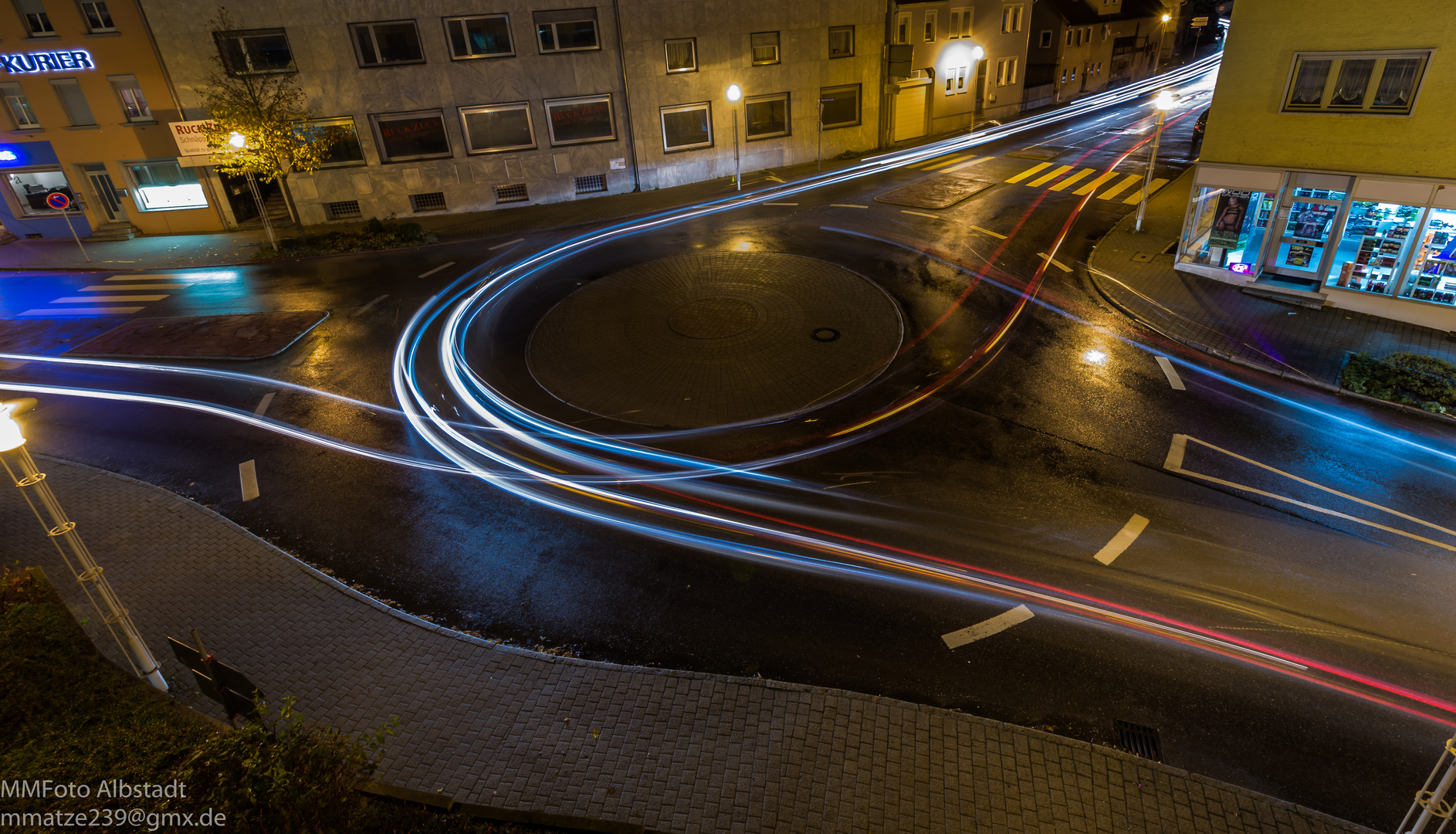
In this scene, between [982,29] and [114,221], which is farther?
[982,29]

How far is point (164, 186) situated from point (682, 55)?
21989mm

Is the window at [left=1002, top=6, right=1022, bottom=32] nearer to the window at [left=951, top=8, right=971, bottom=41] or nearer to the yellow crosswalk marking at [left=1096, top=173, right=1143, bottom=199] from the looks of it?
the window at [left=951, top=8, right=971, bottom=41]

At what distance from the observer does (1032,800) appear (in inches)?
259

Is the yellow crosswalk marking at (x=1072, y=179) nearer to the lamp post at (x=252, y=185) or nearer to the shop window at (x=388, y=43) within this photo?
the shop window at (x=388, y=43)

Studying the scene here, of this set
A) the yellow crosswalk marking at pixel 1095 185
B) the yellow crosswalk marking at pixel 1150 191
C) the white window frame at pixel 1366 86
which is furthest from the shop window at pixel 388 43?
the white window frame at pixel 1366 86

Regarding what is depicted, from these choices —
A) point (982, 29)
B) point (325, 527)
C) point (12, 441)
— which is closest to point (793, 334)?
point (325, 527)

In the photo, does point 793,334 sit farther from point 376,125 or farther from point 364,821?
point 376,125

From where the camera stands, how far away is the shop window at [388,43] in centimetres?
2555

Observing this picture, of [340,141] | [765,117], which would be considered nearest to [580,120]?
[765,117]

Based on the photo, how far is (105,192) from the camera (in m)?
27.7

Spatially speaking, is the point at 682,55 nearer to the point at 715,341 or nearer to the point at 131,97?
the point at 715,341

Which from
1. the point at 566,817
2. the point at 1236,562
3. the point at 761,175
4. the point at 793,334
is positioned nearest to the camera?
the point at 566,817

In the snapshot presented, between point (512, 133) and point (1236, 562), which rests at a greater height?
point (512, 133)

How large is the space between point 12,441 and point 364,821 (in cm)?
513
